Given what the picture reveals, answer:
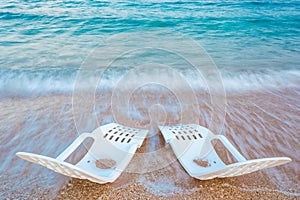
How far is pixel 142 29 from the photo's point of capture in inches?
346

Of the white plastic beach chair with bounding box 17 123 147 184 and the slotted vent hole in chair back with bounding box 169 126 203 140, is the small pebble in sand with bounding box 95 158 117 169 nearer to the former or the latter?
the white plastic beach chair with bounding box 17 123 147 184

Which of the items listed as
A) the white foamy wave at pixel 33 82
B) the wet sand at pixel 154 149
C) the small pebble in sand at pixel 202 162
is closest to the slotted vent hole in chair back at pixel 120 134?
the wet sand at pixel 154 149

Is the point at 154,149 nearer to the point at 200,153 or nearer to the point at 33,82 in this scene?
the point at 200,153

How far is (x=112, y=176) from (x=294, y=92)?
329cm

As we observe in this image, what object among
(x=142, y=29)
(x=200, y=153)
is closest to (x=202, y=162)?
(x=200, y=153)

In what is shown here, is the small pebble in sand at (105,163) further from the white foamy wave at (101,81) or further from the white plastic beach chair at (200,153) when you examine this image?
the white foamy wave at (101,81)

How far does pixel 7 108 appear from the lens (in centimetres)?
331

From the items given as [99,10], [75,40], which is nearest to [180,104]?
[75,40]

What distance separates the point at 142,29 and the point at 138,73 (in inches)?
169

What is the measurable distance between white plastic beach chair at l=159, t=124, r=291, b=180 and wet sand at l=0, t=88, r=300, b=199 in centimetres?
10

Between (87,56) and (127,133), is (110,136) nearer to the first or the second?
(127,133)

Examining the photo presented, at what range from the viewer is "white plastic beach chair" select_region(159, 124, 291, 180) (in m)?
1.68

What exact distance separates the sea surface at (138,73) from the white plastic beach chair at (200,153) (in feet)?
1.18

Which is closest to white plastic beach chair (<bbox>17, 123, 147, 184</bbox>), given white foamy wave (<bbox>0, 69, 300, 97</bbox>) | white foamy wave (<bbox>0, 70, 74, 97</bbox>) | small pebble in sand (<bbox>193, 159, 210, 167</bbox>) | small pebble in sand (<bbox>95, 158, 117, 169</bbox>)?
small pebble in sand (<bbox>95, 158, 117, 169</bbox>)
